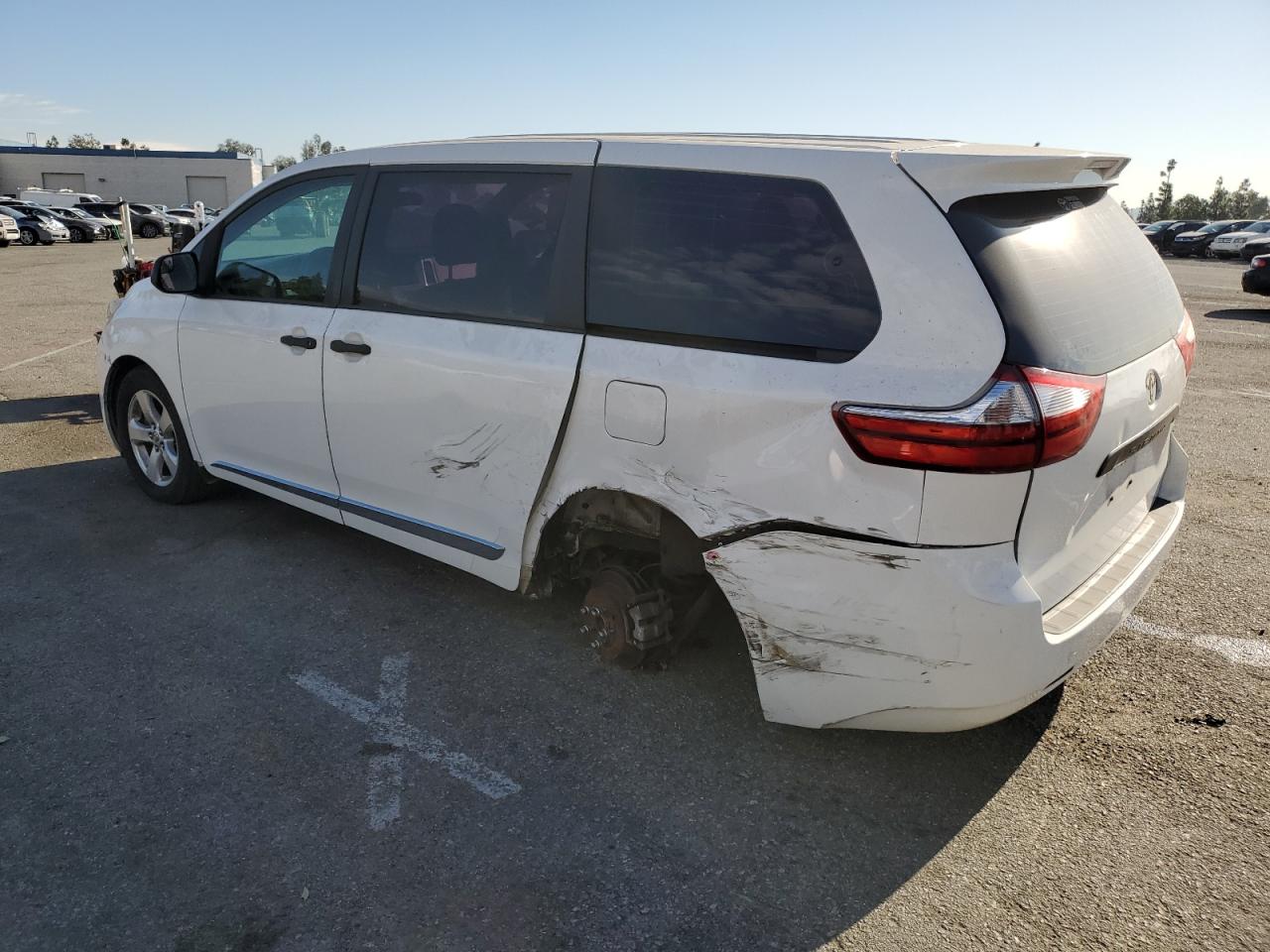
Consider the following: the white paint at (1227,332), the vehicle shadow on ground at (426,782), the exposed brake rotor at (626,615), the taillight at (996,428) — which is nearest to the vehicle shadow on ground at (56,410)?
the vehicle shadow on ground at (426,782)

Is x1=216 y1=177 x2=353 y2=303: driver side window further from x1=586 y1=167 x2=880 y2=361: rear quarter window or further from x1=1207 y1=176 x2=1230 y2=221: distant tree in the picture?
x1=1207 y1=176 x2=1230 y2=221: distant tree

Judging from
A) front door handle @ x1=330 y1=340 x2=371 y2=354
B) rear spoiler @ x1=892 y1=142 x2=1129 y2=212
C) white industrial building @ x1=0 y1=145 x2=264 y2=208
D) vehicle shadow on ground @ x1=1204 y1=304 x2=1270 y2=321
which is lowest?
vehicle shadow on ground @ x1=1204 y1=304 x2=1270 y2=321

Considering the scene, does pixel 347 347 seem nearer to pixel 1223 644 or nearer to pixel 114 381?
pixel 114 381

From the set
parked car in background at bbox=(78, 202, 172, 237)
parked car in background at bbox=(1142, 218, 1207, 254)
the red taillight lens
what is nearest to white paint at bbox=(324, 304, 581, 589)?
the red taillight lens

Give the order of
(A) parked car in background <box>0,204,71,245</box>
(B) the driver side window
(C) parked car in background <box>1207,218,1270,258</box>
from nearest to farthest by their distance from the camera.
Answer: (B) the driver side window, (A) parked car in background <box>0,204,71,245</box>, (C) parked car in background <box>1207,218,1270,258</box>

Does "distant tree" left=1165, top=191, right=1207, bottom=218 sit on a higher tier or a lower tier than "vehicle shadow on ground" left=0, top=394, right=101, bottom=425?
higher

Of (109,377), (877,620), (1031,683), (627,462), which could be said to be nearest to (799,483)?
(877,620)

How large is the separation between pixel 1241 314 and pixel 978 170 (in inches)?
Result: 683

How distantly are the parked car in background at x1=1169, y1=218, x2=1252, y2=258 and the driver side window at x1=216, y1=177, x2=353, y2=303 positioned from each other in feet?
147

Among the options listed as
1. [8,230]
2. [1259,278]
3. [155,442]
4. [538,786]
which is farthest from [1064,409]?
[8,230]

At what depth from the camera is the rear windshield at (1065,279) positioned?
2541 mm

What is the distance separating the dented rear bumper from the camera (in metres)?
2.57

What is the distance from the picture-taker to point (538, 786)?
9.68 ft

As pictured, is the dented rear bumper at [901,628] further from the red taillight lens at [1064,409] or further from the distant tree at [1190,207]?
the distant tree at [1190,207]
